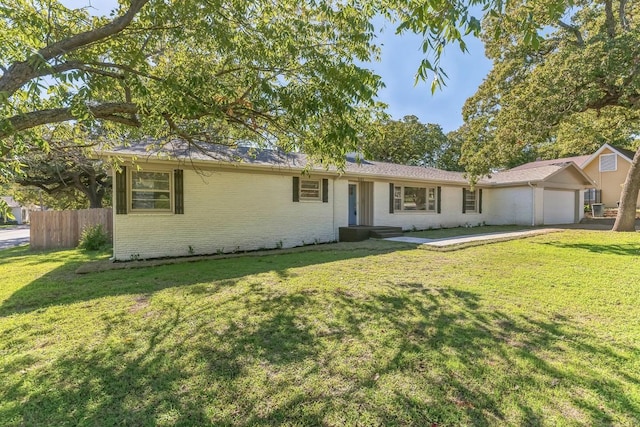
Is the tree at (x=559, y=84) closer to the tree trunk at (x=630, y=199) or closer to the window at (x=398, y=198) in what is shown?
the tree trunk at (x=630, y=199)

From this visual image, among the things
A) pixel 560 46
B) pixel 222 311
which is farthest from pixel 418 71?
pixel 560 46

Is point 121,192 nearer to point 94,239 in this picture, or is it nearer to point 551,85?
point 94,239

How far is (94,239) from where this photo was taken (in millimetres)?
11148

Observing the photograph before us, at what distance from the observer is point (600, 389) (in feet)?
8.45

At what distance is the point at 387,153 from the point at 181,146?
2581 centimetres

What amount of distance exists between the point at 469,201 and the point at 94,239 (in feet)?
57.3

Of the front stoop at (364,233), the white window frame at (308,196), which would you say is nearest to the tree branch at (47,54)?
the white window frame at (308,196)

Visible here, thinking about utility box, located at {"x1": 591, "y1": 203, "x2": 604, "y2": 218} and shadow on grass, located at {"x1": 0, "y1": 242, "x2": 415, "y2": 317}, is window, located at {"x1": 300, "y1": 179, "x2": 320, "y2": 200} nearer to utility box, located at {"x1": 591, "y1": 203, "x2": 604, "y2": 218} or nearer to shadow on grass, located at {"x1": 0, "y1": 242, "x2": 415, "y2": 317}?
shadow on grass, located at {"x1": 0, "y1": 242, "x2": 415, "y2": 317}

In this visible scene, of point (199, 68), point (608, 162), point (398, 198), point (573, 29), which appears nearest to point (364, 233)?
point (398, 198)

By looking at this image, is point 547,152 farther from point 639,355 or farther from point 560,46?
point 639,355

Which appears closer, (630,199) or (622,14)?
(622,14)

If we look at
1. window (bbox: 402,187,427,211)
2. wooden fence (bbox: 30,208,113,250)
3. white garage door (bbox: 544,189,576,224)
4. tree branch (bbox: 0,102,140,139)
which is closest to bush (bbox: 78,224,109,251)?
wooden fence (bbox: 30,208,113,250)

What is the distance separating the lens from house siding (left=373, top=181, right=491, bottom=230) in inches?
536

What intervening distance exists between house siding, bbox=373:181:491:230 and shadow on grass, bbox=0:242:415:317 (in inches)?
164
